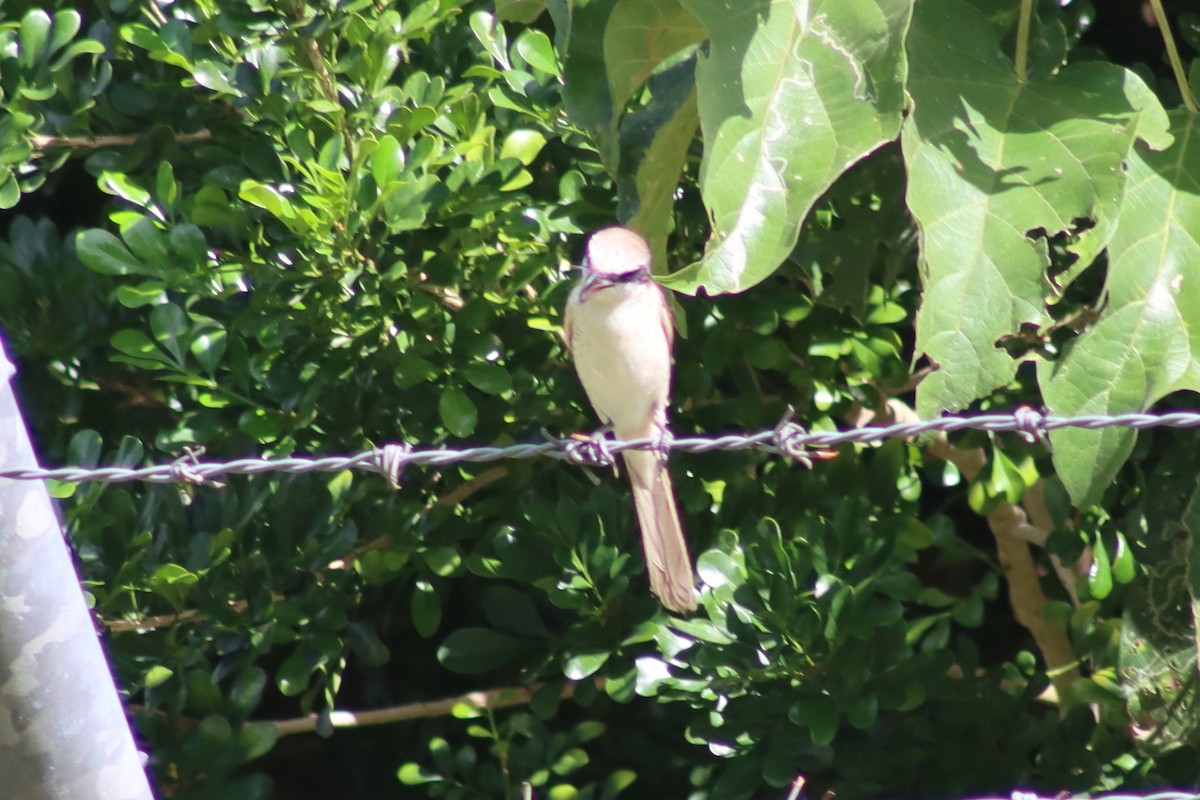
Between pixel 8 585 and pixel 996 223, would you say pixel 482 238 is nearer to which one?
pixel 996 223

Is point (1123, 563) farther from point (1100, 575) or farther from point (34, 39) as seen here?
point (34, 39)

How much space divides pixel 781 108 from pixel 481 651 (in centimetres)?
171

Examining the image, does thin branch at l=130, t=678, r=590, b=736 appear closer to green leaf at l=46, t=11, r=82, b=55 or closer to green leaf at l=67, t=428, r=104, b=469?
green leaf at l=67, t=428, r=104, b=469

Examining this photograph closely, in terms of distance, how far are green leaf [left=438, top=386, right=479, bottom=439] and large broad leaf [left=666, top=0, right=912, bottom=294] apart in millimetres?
930

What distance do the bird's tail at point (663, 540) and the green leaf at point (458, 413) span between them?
0.36 metres

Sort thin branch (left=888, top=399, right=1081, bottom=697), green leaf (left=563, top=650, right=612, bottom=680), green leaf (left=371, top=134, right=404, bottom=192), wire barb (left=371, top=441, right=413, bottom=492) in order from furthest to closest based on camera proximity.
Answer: thin branch (left=888, top=399, right=1081, bottom=697) → green leaf (left=563, top=650, right=612, bottom=680) → green leaf (left=371, top=134, right=404, bottom=192) → wire barb (left=371, top=441, right=413, bottom=492)

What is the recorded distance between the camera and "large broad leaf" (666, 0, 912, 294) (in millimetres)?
2189

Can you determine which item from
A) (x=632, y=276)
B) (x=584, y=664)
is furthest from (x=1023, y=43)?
(x=584, y=664)

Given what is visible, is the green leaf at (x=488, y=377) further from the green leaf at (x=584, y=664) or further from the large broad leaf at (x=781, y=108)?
the large broad leaf at (x=781, y=108)

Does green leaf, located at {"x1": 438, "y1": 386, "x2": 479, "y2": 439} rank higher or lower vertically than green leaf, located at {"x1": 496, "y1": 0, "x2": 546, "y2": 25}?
lower

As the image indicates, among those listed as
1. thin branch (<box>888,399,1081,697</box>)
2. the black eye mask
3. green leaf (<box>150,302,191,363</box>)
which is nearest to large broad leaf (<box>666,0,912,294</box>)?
the black eye mask

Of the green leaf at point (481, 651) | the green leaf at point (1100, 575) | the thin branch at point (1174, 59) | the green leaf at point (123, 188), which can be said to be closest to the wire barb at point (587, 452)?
the green leaf at point (481, 651)

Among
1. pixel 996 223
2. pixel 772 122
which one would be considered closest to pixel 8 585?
pixel 772 122

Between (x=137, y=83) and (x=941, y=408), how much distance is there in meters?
2.23
